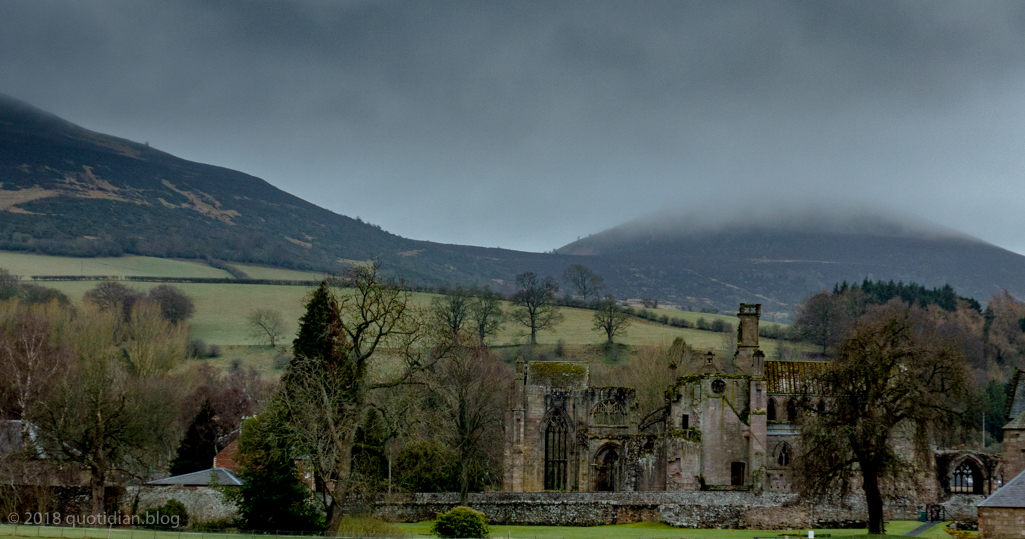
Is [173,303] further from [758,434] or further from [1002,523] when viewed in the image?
[1002,523]

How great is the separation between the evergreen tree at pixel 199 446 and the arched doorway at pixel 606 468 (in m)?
23.6

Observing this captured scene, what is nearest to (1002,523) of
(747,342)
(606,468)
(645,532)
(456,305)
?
(645,532)

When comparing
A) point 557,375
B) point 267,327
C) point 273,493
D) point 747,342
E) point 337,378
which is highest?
point 747,342

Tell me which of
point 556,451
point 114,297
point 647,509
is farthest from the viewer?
point 114,297

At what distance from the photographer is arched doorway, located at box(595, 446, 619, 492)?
5669 centimetres

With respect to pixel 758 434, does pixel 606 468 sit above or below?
below

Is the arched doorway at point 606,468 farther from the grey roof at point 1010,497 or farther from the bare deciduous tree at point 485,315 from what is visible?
the bare deciduous tree at point 485,315

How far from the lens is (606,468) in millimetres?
57219

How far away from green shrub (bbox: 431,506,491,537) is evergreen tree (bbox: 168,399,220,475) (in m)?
25.5

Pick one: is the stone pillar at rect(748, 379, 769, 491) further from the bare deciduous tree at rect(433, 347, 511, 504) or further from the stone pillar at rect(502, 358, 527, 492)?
the bare deciduous tree at rect(433, 347, 511, 504)

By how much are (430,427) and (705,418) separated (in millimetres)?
16729

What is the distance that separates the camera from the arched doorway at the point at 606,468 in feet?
186

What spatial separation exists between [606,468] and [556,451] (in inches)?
121

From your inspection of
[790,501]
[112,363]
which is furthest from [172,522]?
[790,501]
